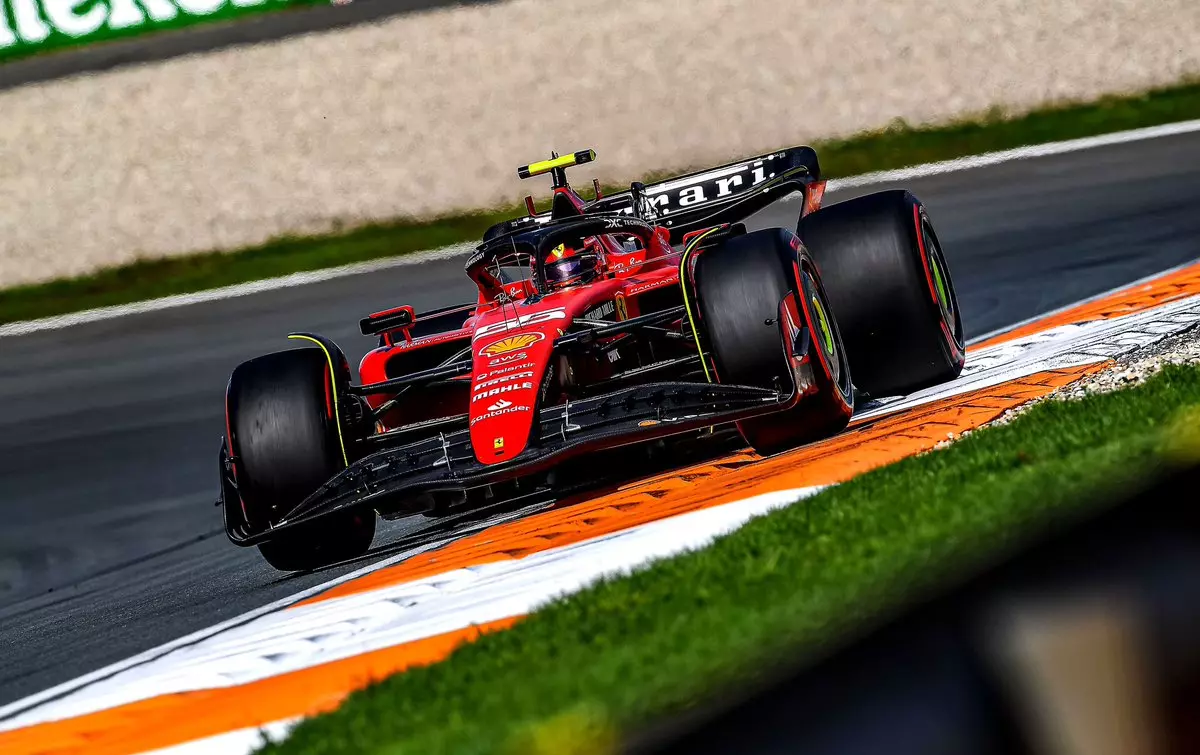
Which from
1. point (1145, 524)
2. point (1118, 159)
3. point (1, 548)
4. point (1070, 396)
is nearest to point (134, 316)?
point (1, 548)

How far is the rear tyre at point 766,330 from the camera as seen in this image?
225 inches

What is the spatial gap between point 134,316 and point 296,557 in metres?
7.51

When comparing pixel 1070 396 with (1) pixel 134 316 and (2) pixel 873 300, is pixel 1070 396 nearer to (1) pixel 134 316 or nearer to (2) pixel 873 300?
(2) pixel 873 300

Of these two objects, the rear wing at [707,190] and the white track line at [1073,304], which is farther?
the white track line at [1073,304]

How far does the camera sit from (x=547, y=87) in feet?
54.9

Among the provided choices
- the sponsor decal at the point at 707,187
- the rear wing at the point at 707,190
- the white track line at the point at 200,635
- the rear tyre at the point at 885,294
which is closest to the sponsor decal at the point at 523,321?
the white track line at the point at 200,635

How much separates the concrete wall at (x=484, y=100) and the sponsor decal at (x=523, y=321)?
9.21 m

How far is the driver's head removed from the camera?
7152mm

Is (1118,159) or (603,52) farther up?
(603,52)

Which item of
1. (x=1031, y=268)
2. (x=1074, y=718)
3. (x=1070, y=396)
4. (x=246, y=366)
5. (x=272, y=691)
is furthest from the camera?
(x=1031, y=268)

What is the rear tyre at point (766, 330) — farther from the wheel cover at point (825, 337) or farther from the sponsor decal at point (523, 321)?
the sponsor decal at point (523, 321)

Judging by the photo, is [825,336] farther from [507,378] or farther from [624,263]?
[624,263]

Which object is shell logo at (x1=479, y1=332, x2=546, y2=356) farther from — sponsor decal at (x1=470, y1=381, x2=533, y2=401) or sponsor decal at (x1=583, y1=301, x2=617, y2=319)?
sponsor decal at (x1=583, y1=301, x2=617, y2=319)

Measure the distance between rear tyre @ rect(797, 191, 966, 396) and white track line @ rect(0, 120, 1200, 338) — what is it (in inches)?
275
